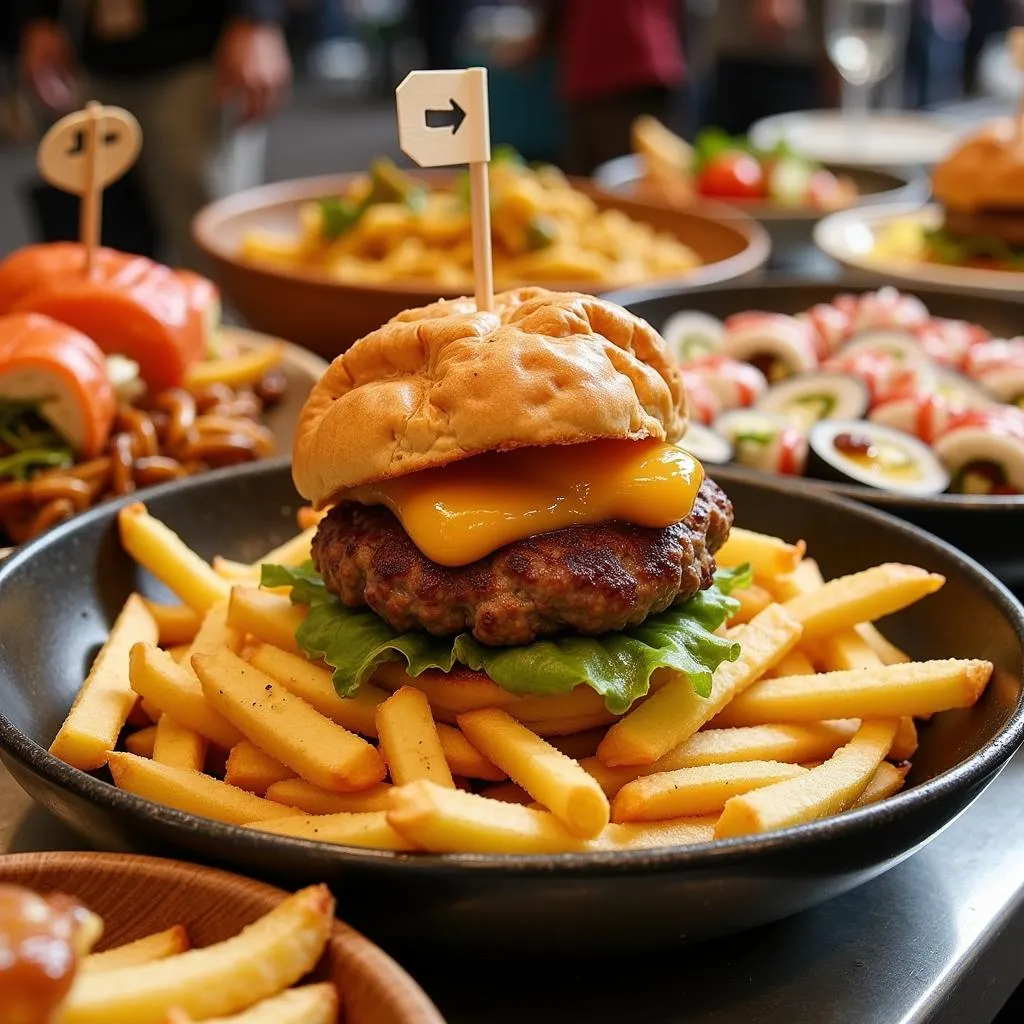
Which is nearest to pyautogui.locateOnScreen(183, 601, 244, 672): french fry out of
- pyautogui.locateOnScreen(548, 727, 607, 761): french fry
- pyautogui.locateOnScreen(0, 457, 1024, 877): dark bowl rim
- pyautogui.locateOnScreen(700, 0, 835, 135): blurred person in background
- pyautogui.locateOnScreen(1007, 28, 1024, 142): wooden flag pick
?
pyautogui.locateOnScreen(0, 457, 1024, 877): dark bowl rim

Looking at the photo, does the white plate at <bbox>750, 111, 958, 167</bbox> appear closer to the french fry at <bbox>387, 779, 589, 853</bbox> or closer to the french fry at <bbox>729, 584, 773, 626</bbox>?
the french fry at <bbox>729, 584, 773, 626</bbox>

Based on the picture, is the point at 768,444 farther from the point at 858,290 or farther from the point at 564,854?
the point at 564,854

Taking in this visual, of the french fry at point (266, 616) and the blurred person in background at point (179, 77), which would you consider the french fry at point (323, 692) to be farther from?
the blurred person in background at point (179, 77)

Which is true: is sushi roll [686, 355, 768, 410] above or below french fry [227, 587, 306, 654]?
below

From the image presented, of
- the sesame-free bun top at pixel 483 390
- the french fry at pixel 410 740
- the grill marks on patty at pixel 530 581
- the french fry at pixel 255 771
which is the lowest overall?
the french fry at pixel 255 771

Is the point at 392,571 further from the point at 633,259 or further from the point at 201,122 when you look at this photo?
the point at 201,122

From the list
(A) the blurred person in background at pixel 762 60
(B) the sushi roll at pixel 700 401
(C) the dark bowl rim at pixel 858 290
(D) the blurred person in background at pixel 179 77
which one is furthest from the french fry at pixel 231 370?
(A) the blurred person in background at pixel 762 60
